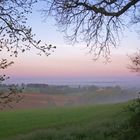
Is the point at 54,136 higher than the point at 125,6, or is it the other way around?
the point at 125,6

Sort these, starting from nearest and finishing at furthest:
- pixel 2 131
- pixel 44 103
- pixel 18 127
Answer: pixel 2 131
pixel 18 127
pixel 44 103

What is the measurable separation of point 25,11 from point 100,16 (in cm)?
515

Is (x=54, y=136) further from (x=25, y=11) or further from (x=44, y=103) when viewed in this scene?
(x=44, y=103)

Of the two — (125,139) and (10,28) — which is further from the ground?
(10,28)

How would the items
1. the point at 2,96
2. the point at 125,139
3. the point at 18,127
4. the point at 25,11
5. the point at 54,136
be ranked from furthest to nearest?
the point at 18,127 < the point at 54,136 < the point at 125,139 < the point at 25,11 < the point at 2,96

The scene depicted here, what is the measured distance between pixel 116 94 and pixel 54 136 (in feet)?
252

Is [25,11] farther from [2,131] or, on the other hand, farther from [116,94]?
[116,94]

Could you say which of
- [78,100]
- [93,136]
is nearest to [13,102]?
[93,136]

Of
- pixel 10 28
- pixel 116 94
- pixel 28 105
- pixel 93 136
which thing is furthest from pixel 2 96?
pixel 116 94

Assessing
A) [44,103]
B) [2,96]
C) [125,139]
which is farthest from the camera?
[44,103]

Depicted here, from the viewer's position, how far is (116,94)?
9412cm

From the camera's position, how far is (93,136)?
666 inches

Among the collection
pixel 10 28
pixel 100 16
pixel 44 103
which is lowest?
pixel 44 103

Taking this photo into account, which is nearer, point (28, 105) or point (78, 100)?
point (28, 105)
